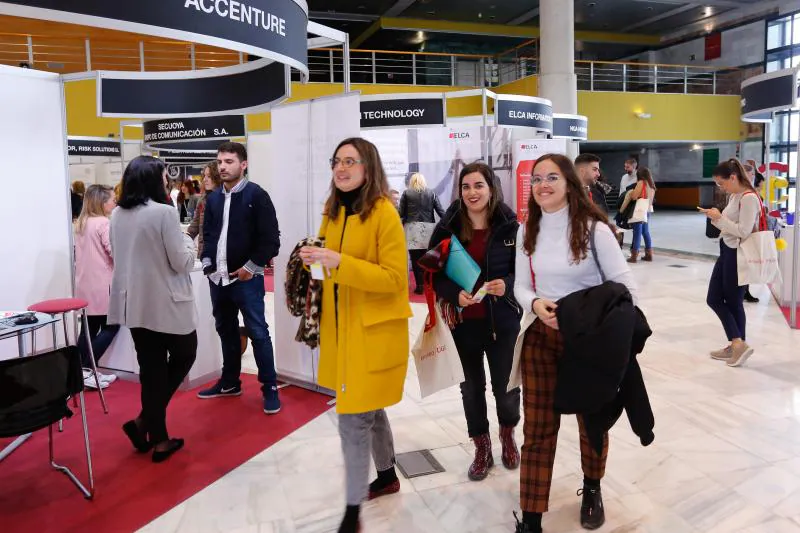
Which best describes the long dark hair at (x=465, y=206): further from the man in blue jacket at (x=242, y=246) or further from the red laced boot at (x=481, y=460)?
the man in blue jacket at (x=242, y=246)

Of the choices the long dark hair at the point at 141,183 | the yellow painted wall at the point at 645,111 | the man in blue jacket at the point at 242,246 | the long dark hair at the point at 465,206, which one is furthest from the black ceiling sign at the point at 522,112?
the yellow painted wall at the point at 645,111

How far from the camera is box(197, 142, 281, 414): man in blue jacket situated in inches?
154

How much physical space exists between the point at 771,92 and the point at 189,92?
564 centimetres

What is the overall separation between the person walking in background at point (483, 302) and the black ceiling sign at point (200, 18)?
109cm

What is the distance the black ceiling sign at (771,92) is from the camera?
6.00m

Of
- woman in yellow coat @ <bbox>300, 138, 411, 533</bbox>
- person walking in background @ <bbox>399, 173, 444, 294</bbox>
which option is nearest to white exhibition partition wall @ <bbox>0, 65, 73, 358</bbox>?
woman in yellow coat @ <bbox>300, 138, 411, 533</bbox>

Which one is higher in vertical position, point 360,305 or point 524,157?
point 524,157

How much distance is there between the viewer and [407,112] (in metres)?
7.29

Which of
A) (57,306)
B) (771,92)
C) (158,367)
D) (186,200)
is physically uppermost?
(771,92)

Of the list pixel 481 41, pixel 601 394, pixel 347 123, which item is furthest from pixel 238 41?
pixel 481 41

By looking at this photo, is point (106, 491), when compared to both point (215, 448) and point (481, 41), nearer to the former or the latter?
point (215, 448)

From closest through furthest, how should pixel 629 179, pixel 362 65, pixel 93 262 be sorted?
pixel 93 262 → pixel 629 179 → pixel 362 65

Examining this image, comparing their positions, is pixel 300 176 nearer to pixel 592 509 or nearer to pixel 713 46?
pixel 592 509

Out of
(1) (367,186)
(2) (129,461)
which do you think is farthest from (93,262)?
(1) (367,186)
